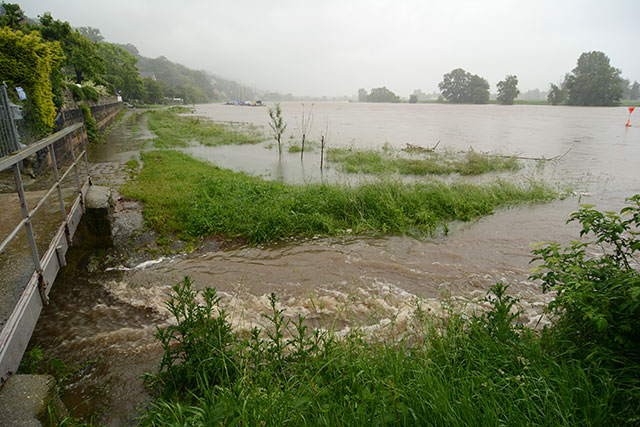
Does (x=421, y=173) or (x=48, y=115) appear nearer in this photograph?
(x=48, y=115)

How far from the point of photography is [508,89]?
10431 centimetres

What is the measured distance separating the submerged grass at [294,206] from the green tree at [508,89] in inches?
4419

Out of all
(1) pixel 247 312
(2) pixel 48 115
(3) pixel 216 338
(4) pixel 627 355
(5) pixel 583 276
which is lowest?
(1) pixel 247 312

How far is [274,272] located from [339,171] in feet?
32.0

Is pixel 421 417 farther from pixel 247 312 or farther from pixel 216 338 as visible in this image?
pixel 247 312

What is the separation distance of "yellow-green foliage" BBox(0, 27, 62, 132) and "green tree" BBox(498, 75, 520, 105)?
4704 inches

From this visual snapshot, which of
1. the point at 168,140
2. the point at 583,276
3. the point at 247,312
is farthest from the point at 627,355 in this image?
the point at 168,140

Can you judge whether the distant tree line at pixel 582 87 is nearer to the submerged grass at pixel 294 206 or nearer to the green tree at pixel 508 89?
the green tree at pixel 508 89

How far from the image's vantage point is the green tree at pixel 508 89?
102944 mm

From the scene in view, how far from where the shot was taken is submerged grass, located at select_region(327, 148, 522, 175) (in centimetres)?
1535

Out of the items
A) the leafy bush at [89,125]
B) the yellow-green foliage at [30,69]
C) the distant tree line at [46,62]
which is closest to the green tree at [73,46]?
the distant tree line at [46,62]

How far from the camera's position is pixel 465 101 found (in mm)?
128625

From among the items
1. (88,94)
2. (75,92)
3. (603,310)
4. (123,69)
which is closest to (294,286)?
(603,310)

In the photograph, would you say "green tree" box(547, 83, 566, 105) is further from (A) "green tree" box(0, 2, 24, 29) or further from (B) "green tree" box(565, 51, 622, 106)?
(A) "green tree" box(0, 2, 24, 29)
